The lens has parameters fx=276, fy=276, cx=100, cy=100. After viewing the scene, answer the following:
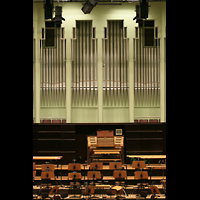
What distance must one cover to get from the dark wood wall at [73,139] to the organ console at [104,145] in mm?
576

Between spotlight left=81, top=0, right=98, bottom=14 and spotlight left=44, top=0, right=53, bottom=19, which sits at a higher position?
spotlight left=81, top=0, right=98, bottom=14

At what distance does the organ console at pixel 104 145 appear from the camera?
984cm

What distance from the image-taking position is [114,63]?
11.4 metres

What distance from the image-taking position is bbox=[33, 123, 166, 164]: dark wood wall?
10.5 m

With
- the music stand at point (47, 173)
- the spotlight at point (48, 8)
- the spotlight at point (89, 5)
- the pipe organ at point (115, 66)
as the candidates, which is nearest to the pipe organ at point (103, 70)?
the pipe organ at point (115, 66)

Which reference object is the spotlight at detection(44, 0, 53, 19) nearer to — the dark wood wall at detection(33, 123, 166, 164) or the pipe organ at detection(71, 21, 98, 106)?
the pipe organ at detection(71, 21, 98, 106)

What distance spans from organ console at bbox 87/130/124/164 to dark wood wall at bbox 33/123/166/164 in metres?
0.58

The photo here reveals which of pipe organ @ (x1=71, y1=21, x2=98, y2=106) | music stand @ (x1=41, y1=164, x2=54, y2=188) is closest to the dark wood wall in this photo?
pipe organ @ (x1=71, y1=21, x2=98, y2=106)

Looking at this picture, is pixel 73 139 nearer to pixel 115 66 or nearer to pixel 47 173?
pixel 47 173

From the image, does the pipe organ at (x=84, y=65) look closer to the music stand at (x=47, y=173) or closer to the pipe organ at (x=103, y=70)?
the pipe organ at (x=103, y=70)
